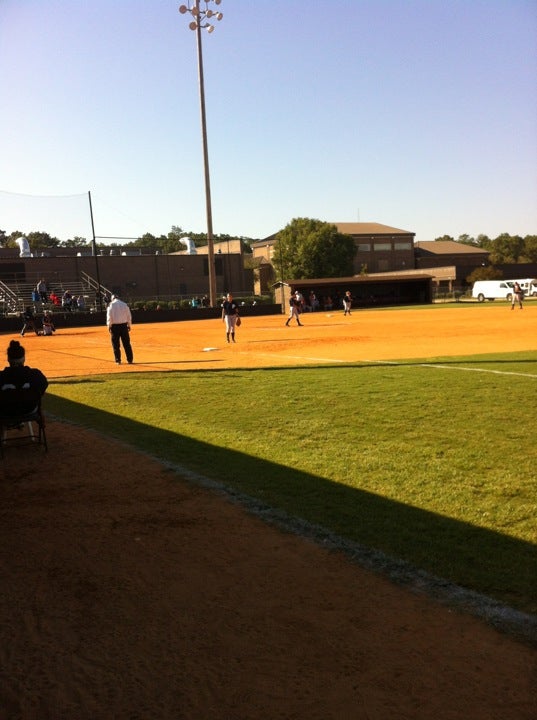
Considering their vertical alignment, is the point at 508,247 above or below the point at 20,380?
above

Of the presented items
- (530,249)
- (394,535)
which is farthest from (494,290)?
(530,249)

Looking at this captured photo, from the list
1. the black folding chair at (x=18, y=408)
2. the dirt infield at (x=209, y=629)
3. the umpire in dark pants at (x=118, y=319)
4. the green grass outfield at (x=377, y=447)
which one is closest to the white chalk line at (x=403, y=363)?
the green grass outfield at (x=377, y=447)

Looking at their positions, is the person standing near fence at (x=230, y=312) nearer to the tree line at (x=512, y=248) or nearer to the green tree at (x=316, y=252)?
the green tree at (x=316, y=252)

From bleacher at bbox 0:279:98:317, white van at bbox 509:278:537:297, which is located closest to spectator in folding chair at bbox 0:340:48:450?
bleacher at bbox 0:279:98:317

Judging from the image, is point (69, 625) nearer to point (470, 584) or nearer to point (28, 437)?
point (470, 584)

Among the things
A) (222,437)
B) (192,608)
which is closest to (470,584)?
(192,608)

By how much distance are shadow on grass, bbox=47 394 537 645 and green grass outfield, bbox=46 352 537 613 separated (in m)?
0.02

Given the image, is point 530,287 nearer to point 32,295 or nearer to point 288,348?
point 32,295

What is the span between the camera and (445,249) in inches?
4222

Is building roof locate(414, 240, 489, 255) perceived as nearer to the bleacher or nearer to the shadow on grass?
the bleacher

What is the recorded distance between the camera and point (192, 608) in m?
3.69

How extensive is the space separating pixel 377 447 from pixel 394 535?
8.41 feet

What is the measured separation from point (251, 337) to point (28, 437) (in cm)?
1909

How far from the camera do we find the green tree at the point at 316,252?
275 feet
